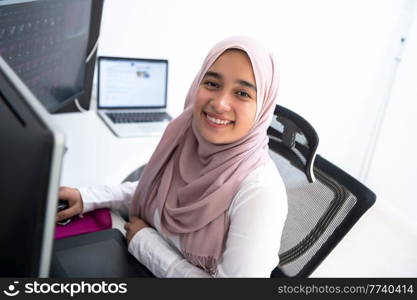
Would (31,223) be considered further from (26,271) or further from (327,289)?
(327,289)

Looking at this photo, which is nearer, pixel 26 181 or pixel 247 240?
pixel 26 181

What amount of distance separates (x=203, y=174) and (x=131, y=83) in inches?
35.0

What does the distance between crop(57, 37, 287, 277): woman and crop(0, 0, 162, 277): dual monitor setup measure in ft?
1.26

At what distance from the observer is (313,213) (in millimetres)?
1124

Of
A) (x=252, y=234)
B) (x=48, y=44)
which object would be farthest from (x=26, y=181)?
(x=48, y=44)

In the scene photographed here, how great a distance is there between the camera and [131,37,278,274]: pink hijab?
0.93m

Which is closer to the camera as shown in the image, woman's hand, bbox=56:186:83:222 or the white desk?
woman's hand, bbox=56:186:83:222

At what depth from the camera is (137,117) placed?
173cm

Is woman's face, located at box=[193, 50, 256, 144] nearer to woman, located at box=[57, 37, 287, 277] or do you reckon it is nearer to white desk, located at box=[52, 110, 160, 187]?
woman, located at box=[57, 37, 287, 277]

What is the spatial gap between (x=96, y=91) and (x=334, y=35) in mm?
1466

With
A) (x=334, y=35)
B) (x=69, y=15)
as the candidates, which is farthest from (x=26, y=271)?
(x=334, y=35)

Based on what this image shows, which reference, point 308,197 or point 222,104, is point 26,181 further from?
point 308,197

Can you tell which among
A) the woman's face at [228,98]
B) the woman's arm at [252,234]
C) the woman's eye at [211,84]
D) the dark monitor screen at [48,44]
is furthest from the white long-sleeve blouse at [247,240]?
the dark monitor screen at [48,44]

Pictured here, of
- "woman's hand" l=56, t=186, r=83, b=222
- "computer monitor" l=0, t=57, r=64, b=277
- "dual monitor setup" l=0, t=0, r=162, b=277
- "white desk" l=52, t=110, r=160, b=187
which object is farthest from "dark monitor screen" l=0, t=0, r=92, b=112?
"computer monitor" l=0, t=57, r=64, b=277
